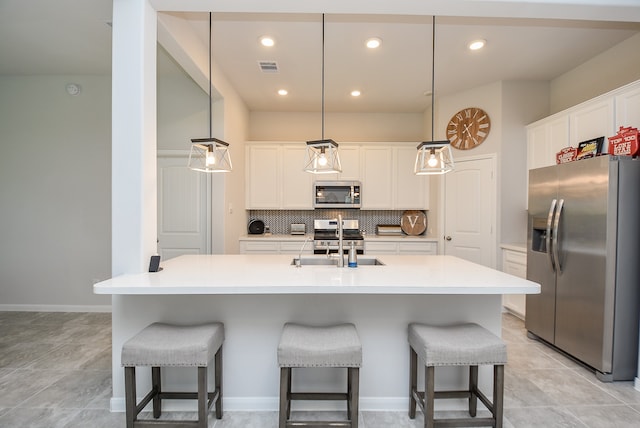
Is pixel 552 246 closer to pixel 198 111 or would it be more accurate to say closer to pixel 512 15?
pixel 512 15

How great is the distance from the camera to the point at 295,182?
4840 millimetres

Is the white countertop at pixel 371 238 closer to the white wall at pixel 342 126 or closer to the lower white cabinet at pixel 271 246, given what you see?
the lower white cabinet at pixel 271 246

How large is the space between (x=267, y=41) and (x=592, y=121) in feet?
10.2

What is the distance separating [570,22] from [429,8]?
4.92ft

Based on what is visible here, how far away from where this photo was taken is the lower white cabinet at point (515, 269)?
3.48 m

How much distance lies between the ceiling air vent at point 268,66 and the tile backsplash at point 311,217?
7.12 ft

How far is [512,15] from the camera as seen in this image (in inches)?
86.5

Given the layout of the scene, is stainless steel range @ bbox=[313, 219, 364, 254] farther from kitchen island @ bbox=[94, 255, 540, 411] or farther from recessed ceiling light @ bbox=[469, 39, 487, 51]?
recessed ceiling light @ bbox=[469, 39, 487, 51]

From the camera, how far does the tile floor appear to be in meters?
1.95

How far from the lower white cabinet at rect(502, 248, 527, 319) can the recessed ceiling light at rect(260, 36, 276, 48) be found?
131 inches

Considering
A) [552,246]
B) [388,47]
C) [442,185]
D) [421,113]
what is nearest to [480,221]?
[442,185]

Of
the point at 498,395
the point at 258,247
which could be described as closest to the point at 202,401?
the point at 498,395

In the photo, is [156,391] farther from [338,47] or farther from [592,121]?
[592,121]

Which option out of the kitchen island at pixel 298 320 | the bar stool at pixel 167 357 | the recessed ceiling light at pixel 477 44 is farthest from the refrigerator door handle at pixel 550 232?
the bar stool at pixel 167 357
